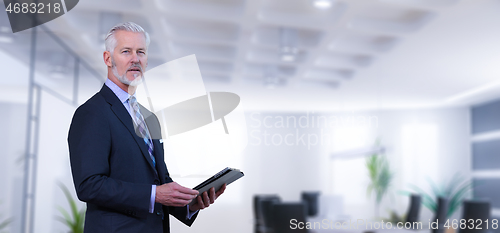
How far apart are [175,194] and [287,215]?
330 cm

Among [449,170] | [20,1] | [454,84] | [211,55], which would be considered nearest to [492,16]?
[211,55]

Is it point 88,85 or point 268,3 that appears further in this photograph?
point 88,85

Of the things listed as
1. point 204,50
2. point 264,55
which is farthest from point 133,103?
point 264,55

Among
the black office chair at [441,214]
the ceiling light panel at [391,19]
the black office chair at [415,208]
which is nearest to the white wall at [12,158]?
the ceiling light panel at [391,19]

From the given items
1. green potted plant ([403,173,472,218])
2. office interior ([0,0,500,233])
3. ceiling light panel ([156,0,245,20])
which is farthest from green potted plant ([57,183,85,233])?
green potted plant ([403,173,472,218])

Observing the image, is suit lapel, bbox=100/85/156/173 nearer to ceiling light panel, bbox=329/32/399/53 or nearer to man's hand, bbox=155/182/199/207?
man's hand, bbox=155/182/199/207

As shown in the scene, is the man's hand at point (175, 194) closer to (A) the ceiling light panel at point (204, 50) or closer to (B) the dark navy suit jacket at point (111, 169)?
(B) the dark navy suit jacket at point (111, 169)

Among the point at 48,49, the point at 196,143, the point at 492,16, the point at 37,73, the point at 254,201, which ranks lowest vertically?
the point at 254,201

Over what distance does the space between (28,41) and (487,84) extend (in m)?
6.42

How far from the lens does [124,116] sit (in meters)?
1.38

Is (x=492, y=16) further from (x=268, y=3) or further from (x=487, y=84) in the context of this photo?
(x=487, y=84)

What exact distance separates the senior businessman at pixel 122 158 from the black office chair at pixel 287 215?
2914mm

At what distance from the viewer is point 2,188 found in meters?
3.31

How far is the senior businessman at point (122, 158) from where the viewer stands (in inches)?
48.3
